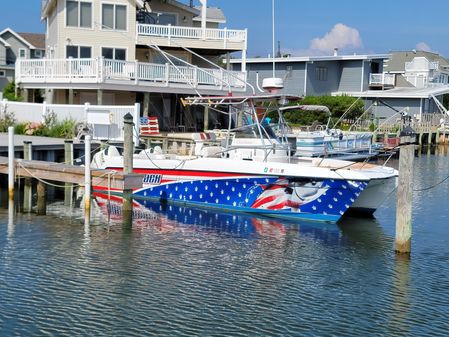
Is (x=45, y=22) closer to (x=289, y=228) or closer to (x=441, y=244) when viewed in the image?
(x=289, y=228)

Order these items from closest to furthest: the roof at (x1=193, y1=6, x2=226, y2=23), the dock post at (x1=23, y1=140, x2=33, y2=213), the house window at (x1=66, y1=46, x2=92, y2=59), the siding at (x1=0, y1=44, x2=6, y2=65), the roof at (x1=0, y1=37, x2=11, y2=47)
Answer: the dock post at (x1=23, y1=140, x2=33, y2=213)
the house window at (x1=66, y1=46, x2=92, y2=59)
the roof at (x1=193, y1=6, x2=226, y2=23)
the siding at (x1=0, y1=44, x2=6, y2=65)
the roof at (x1=0, y1=37, x2=11, y2=47)

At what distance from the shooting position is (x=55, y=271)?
13414 mm

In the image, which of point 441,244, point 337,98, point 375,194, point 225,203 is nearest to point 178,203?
point 225,203

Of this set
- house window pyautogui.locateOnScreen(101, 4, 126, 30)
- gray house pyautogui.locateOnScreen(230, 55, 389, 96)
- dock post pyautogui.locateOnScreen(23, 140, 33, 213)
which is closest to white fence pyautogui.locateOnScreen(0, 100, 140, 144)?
dock post pyautogui.locateOnScreen(23, 140, 33, 213)

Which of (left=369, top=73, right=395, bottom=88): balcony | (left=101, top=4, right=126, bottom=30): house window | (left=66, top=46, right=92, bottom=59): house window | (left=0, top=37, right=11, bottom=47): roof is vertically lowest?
(left=66, top=46, right=92, bottom=59): house window

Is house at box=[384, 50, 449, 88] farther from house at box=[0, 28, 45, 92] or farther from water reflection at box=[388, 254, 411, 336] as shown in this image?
water reflection at box=[388, 254, 411, 336]

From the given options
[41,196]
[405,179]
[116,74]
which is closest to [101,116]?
[116,74]

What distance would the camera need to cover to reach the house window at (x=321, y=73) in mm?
62312

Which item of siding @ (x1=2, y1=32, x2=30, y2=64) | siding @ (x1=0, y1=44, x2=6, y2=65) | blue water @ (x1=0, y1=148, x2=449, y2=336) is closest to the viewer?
blue water @ (x1=0, y1=148, x2=449, y2=336)

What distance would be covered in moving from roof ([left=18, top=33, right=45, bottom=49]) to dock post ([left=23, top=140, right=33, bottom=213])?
5088 centimetres

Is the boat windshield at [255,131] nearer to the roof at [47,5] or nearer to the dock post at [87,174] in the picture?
the dock post at [87,174]

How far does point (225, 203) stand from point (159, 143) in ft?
25.4

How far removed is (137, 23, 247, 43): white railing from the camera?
3603cm

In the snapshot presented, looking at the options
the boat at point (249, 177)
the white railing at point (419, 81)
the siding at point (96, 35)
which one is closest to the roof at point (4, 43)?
the siding at point (96, 35)
